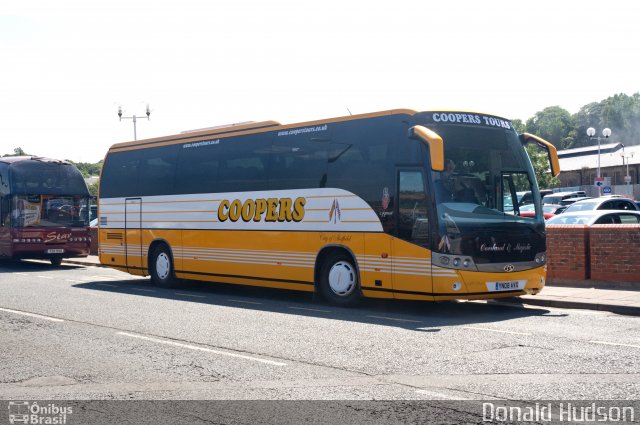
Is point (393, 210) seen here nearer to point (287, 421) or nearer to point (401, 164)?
point (401, 164)

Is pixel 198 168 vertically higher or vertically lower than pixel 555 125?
lower

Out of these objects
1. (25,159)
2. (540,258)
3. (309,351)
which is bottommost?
(309,351)

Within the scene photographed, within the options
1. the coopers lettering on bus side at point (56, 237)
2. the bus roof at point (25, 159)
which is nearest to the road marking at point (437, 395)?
the coopers lettering on bus side at point (56, 237)

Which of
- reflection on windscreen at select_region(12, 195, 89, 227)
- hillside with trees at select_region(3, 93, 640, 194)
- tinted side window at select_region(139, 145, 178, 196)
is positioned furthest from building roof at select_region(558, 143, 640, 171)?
tinted side window at select_region(139, 145, 178, 196)

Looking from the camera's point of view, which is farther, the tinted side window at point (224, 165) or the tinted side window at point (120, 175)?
the tinted side window at point (120, 175)

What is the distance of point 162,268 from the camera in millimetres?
19156

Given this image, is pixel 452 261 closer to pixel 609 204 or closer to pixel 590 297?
pixel 590 297

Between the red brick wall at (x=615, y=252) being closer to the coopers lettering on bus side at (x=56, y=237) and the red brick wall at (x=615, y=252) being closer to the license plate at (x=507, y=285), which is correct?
the license plate at (x=507, y=285)

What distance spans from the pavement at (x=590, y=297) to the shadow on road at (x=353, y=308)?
547 millimetres

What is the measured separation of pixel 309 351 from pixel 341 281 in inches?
192

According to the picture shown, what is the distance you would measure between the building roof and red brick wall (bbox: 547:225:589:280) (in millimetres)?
67790

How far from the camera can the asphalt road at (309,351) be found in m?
7.37

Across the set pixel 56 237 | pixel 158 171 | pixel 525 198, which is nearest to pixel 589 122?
pixel 56 237

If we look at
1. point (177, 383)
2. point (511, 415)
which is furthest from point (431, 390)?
point (177, 383)
